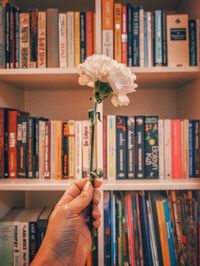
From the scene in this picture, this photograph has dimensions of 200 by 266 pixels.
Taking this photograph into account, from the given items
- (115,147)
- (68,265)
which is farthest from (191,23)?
(68,265)

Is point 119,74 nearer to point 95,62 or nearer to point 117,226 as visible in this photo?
point 95,62

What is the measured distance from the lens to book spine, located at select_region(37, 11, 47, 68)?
112 cm

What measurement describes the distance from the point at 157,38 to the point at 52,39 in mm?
429

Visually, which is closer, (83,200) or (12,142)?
(83,200)

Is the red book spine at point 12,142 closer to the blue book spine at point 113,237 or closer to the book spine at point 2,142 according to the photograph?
the book spine at point 2,142

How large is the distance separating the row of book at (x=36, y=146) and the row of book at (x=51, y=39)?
9.1 inches

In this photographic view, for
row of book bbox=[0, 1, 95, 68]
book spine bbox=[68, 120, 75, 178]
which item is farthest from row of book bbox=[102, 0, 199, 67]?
book spine bbox=[68, 120, 75, 178]

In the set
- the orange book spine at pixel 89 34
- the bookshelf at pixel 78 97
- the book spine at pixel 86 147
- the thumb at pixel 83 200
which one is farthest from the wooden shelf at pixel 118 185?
the orange book spine at pixel 89 34

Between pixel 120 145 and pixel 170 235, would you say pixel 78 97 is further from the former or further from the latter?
pixel 170 235

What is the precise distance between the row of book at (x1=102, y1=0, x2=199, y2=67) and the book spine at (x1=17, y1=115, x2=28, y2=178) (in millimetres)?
466

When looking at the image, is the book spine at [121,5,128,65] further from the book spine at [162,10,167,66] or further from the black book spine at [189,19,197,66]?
the black book spine at [189,19,197,66]

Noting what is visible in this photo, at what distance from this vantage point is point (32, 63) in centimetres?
113

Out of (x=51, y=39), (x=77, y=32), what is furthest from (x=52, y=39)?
(x=77, y=32)

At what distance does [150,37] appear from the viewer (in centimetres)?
112
